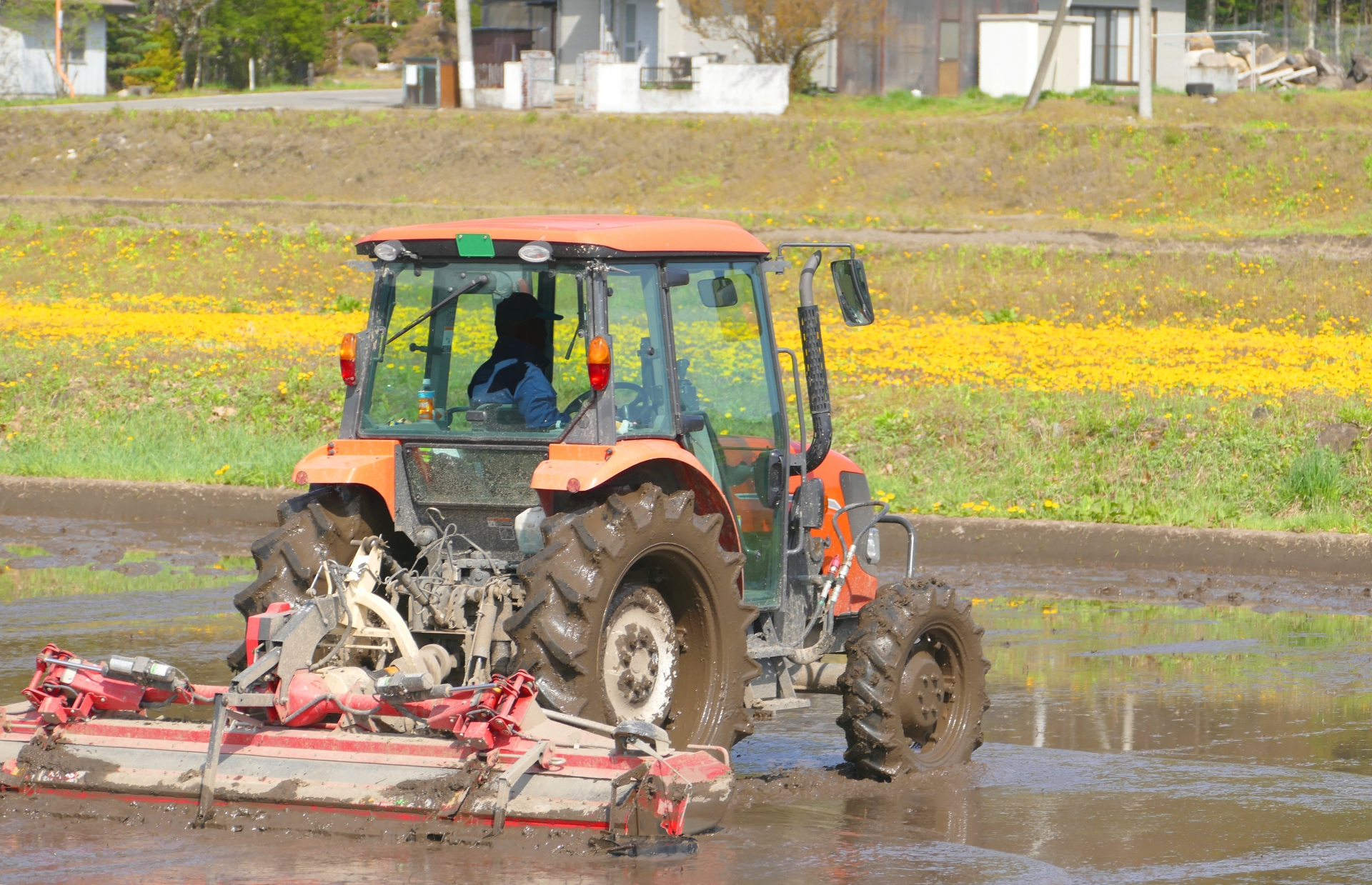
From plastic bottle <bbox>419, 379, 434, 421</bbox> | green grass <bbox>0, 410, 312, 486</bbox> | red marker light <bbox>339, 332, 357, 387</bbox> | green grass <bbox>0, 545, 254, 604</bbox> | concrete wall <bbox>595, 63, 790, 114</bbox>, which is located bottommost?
green grass <bbox>0, 545, 254, 604</bbox>

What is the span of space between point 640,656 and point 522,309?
1430 millimetres

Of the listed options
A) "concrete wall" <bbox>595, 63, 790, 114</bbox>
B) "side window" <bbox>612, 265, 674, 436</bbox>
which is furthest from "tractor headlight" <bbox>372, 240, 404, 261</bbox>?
"concrete wall" <bbox>595, 63, 790, 114</bbox>

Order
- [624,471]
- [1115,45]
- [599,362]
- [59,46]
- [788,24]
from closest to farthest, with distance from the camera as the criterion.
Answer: [599,362] < [624,471] < [788,24] < [1115,45] < [59,46]

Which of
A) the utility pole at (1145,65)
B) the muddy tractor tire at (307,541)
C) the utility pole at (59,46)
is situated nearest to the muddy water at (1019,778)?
the muddy tractor tire at (307,541)

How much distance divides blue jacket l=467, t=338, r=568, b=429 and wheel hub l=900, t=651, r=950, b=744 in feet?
6.33

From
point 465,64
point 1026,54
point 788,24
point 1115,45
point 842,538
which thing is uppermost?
point 788,24

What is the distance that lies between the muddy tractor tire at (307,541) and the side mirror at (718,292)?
1.54 m

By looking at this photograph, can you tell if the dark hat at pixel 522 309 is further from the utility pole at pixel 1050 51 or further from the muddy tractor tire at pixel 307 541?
the utility pole at pixel 1050 51

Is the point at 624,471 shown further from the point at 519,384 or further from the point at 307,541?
the point at 307,541

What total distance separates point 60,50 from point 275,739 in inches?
2333

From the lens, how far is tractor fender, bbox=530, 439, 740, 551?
6.07 m

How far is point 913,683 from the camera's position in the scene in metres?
7.36

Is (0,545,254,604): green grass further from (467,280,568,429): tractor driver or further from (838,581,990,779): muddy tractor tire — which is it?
(838,581,990,779): muddy tractor tire

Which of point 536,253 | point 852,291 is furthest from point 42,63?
point 536,253
